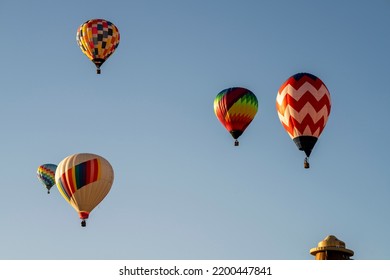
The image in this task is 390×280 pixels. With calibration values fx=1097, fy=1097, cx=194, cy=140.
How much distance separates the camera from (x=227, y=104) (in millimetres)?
57750

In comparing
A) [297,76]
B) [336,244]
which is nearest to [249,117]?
[297,76]

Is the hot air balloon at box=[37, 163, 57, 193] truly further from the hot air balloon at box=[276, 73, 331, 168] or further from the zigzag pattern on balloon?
the zigzag pattern on balloon

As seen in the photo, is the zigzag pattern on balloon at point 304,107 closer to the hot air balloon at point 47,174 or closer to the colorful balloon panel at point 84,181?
the colorful balloon panel at point 84,181

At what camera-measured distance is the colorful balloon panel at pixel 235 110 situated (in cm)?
5766

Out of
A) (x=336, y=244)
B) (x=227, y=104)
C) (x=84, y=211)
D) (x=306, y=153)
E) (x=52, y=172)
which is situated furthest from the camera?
(x=52, y=172)

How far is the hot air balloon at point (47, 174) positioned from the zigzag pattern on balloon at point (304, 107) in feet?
89.3

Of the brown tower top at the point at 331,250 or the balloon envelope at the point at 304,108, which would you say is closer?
the brown tower top at the point at 331,250

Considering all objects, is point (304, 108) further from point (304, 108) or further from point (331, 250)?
point (331, 250)

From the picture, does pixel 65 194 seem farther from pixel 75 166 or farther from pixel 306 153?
pixel 306 153

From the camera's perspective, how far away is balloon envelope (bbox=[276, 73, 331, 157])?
48875 mm

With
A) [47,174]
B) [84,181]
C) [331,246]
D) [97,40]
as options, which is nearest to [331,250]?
[331,246]

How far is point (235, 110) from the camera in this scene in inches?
2270

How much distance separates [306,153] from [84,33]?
16.1m

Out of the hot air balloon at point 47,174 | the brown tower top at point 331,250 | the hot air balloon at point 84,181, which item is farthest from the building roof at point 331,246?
the hot air balloon at point 47,174
